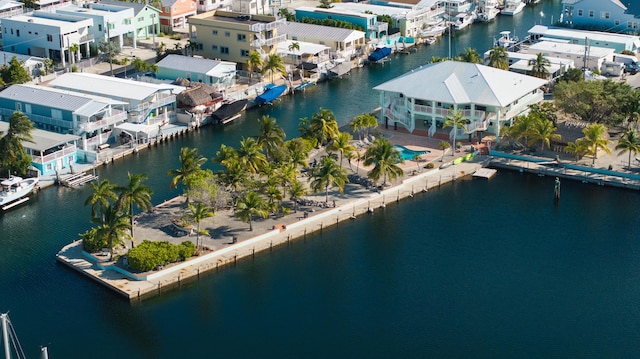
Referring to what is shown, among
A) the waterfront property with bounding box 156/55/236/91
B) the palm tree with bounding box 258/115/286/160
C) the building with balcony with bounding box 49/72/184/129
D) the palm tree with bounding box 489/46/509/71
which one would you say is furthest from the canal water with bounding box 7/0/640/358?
the palm tree with bounding box 489/46/509/71

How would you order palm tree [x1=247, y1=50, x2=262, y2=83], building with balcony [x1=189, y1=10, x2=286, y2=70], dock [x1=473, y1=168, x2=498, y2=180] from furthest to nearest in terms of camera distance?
building with balcony [x1=189, y1=10, x2=286, y2=70] → palm tree [x1=247, y1=50, x2=262, y2=83] → dock [x1=473, y1=168, x2=498, y2=180]

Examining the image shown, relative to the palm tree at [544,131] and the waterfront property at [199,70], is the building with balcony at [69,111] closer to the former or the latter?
the waterfront property at [199,70]

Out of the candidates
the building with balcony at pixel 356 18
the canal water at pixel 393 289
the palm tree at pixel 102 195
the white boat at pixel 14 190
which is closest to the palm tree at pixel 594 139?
the canal water at pixel 393 289

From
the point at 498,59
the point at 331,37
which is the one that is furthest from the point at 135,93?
the point at 498,59

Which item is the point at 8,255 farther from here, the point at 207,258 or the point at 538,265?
the point at 538,265

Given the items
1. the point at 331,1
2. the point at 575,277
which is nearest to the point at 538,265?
the point at 575,277

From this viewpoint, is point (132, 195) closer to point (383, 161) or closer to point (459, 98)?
point (383, 161)

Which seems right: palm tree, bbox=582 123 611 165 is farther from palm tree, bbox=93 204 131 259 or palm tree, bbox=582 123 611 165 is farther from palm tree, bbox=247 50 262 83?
palm tree, bbox=93 204 131 259
